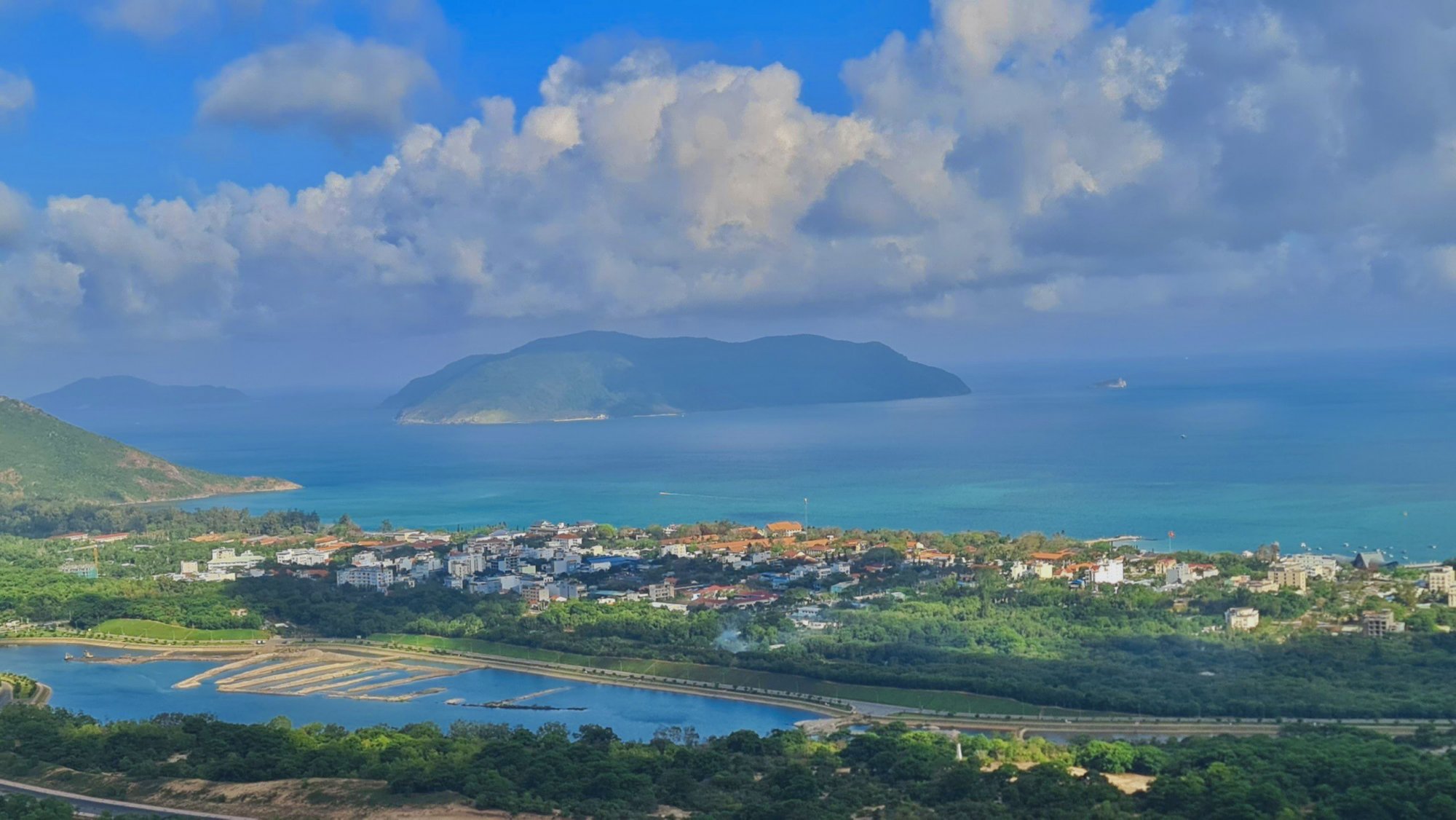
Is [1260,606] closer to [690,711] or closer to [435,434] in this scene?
[690,711]

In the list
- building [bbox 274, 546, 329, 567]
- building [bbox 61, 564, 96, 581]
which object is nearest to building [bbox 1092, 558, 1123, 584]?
building [bbox 274, 546, 329, 567]

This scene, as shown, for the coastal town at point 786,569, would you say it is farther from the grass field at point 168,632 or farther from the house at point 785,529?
the grass field at point 168,632

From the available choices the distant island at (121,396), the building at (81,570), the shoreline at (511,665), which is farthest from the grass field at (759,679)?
the distant island at (121,396)

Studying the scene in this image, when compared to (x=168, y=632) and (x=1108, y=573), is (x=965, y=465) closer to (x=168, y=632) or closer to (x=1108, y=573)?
(x=1108, y=573)

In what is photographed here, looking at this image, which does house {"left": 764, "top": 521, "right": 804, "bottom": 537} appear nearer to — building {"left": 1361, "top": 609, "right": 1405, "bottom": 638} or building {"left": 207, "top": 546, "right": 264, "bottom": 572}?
building {"left": 207, "top": 546, "right": 264, "bottom": 572}

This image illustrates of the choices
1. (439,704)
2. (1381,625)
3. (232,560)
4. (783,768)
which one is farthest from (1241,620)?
(232,560)

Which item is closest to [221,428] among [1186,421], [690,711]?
[1186,421]
